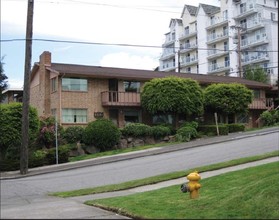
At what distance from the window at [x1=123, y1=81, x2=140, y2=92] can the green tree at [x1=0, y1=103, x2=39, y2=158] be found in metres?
13.5

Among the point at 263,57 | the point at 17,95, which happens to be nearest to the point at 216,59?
the point at 263,57

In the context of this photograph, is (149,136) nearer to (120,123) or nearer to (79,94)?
(120,123)

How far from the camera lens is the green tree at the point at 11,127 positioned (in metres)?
26.0

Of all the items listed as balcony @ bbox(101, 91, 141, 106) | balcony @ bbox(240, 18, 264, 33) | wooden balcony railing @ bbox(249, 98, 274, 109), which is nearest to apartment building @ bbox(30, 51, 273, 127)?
balcony @ bbox(101, 91, 141, 106)

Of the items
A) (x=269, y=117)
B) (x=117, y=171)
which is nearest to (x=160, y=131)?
(x=117, y=171)

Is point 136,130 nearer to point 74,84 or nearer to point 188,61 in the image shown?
point 74,84

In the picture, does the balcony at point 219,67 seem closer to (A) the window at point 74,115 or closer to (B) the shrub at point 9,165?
(A) the window at point 74,115

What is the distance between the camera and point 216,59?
84.3 metres

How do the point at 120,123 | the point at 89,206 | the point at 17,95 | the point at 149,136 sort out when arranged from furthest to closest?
the point at 17,95 < the point at 120,123 < the point at 149,136 < the point at 89,206

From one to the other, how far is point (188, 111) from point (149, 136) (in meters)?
4.20

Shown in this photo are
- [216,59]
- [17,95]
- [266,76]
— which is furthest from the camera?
[216,59]

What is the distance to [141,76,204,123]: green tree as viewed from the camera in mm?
36531

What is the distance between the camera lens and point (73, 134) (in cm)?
3278

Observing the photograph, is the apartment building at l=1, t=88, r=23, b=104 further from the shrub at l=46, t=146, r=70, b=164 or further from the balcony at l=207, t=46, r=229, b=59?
the balcony at l=207, t=46, r=229, b=59
